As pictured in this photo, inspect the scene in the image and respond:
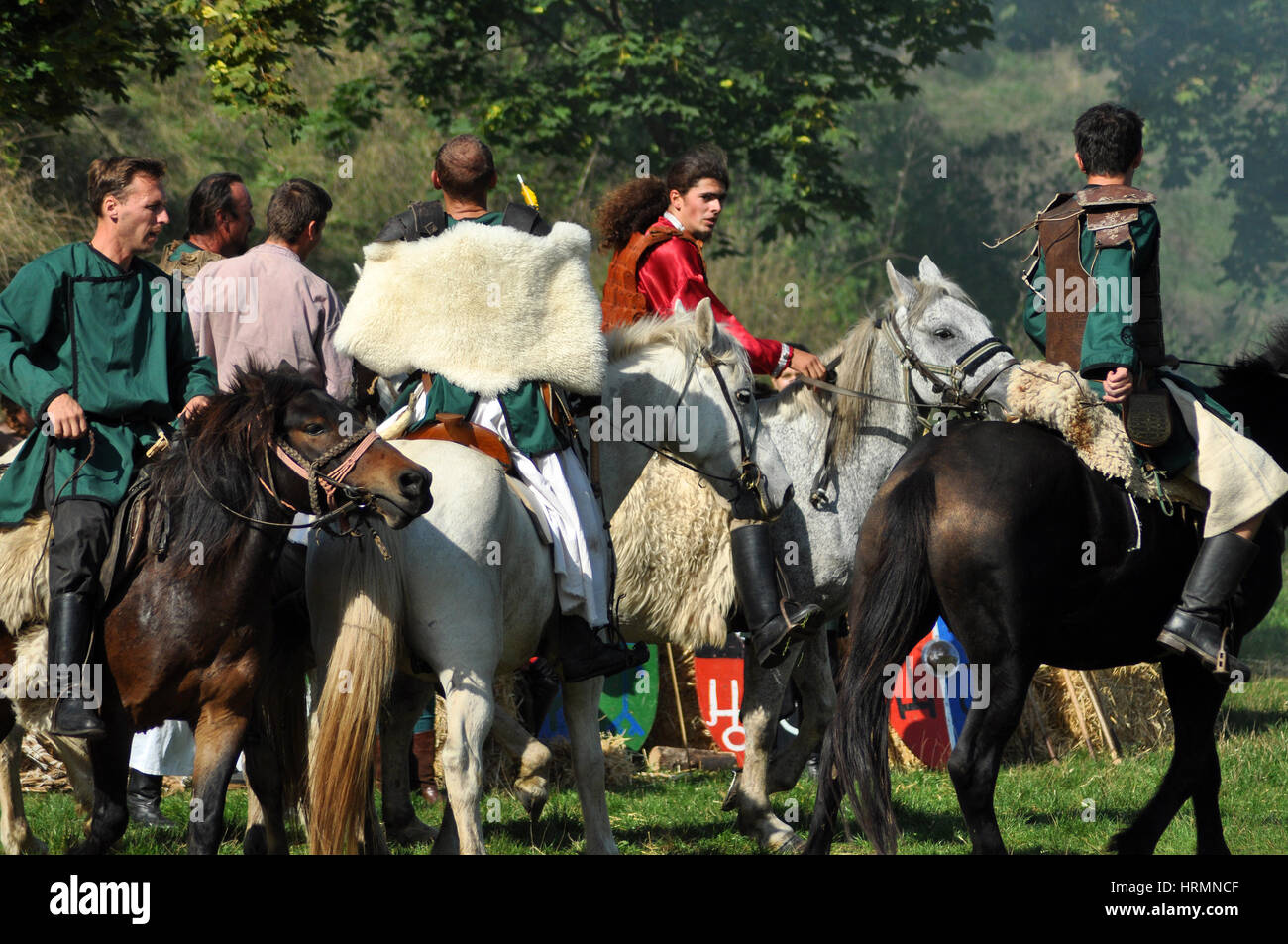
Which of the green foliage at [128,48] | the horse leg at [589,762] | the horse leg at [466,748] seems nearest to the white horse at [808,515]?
the horse leg at [589,762]

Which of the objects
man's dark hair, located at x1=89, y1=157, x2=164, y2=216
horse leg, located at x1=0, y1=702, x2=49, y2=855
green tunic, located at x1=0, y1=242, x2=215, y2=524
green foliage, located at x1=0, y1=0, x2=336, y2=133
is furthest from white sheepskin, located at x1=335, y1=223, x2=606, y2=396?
green foliage, located at x1=0, y1=0, x2=336, y2=133

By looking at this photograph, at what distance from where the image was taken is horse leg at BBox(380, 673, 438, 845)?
21.3 ft

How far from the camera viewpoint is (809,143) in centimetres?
1958

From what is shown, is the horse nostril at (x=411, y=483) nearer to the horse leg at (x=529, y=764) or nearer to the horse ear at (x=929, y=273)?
the horse leg at (x=529, y=764)

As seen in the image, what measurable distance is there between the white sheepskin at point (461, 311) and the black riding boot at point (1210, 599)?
262 centimetres

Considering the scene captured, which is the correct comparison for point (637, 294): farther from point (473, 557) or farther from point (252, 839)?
point (252, 839)

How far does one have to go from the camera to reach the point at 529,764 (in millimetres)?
5797

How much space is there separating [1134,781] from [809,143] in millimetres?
12961

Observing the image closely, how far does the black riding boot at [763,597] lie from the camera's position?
678 cm

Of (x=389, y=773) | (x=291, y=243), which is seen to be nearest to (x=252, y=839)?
(x=389, y=773)

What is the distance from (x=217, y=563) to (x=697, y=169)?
11.9 feet

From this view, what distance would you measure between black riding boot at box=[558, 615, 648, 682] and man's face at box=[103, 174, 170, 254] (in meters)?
2.14

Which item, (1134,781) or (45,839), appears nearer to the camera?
(45,839)

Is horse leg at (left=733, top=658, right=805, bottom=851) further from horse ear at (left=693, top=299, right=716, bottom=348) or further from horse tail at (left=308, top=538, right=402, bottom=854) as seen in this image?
horse tail at (left=308, top=538, right=402, bottom=854)
